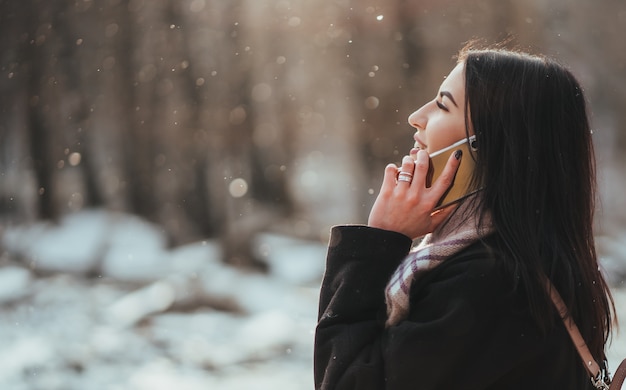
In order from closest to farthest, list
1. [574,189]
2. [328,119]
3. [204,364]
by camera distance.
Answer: [574,189] → [204,364] → [328,119]

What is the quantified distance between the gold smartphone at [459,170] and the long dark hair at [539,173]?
0.8 inches

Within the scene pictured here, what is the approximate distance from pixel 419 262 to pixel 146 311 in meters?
6.49

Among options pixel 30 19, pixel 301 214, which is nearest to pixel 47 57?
pixel 30 19

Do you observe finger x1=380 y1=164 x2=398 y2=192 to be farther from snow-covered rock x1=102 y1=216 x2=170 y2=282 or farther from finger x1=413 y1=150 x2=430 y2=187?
snow-covered rock x1=102 y1=216 x2=170 y2=282

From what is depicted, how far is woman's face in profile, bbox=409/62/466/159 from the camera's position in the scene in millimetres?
1636

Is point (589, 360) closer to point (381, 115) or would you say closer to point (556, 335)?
point (556, 335)

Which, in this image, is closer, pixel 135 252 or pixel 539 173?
pixel 539 173

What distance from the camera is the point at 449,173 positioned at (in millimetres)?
1593

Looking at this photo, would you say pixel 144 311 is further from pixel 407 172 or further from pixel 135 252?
pixel 407 172

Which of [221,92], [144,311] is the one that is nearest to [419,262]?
[144,311]

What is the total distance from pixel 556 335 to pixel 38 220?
12.1 metres

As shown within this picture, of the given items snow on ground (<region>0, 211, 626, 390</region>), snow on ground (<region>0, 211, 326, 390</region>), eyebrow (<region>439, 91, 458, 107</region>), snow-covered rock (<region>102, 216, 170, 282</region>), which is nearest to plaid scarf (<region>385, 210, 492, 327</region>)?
eyebrow (<region>439, 91, 458, 107</region>)

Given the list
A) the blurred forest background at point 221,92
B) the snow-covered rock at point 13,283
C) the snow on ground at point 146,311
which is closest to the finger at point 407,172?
the snow on ground at point 146,311

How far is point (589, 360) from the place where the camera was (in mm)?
1520
